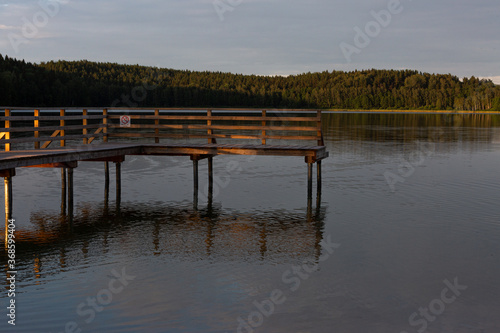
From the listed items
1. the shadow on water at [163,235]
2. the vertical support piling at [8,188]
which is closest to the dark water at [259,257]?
the shadow on water at [163,235]

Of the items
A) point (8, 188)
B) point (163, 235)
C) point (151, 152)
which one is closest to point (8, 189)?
point (8, 188)

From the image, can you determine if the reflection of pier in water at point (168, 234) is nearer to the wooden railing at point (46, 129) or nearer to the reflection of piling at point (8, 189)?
the reflection of piling at point (8, 189)

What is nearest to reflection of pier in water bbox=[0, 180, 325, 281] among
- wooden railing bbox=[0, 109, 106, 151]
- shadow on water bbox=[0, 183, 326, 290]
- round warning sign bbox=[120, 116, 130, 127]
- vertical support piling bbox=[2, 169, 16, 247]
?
shadow on water bbox=[0, 183, 326, 290]

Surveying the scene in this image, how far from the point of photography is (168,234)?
51.8 ft

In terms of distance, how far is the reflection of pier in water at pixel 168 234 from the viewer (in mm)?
13523

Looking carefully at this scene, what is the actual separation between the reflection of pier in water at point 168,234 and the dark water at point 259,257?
5 cm

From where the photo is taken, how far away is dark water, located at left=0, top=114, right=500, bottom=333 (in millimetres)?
9875

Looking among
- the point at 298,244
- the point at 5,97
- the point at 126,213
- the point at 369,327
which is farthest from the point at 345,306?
the point at 5,97

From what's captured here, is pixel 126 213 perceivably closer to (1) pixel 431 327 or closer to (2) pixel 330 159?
(1) pixel 431 327

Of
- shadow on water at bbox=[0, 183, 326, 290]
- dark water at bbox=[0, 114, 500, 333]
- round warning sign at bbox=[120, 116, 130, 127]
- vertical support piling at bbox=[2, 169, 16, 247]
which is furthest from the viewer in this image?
round warning sign at bbox=[120, 116, 130, 127]

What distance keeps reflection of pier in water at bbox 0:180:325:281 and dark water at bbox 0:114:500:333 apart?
0.05 m

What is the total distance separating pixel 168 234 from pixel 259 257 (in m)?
3.33

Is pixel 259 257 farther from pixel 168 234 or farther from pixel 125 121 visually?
pixel 125 121

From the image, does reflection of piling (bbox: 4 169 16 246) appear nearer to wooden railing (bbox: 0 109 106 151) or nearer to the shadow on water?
the shadow on water
